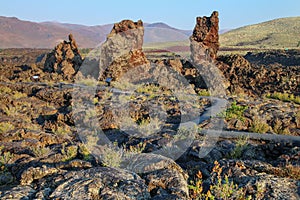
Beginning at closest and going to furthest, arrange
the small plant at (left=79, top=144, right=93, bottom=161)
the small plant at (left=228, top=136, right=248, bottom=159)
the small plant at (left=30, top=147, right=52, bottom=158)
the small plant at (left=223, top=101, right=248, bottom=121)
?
1. the small plant at (left=79, top=144, right=93, bottom=161)
2. the small plant at (left=30, top=147, right=52, bottom=158)
3. the small plant at (left=228, top=136, right=248, bottom=159)
4. the small plant at (left=223, top=101, right=248, bottom=121)

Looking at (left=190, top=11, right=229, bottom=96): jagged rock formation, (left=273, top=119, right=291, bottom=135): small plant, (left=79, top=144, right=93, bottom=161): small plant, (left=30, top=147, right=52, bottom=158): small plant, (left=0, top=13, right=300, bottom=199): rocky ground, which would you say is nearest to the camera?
(left=0, top=13, right=300, bottom=199): rocky ground

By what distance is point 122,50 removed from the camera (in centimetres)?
2164

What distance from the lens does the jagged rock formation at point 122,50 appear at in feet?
69.8

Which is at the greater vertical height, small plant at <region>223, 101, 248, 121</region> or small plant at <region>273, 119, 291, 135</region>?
small plant at <region>223, 101, 248, 121</region>

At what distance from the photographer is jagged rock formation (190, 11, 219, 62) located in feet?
70.3

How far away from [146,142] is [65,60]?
56.8 ft

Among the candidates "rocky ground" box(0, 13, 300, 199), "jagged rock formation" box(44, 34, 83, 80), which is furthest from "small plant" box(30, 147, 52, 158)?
"jagged rock formation" box(44, 34, 83, 80)

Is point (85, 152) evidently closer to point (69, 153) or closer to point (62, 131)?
point (69, 153)

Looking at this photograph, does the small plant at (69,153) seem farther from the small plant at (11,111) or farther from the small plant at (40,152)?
the small plant at (11,111)

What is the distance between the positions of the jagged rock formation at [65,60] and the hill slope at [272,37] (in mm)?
64199

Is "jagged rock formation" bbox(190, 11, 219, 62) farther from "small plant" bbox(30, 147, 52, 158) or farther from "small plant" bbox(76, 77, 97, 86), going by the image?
"small plant" bbox(30, 147, 52, 158)

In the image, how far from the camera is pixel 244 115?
10789mm

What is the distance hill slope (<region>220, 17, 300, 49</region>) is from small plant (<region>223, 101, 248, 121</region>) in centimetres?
7156

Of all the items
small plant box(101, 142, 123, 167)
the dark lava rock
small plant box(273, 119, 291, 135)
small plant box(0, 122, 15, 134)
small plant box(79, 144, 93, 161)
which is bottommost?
small plant box(273, 119, 291, 135)
